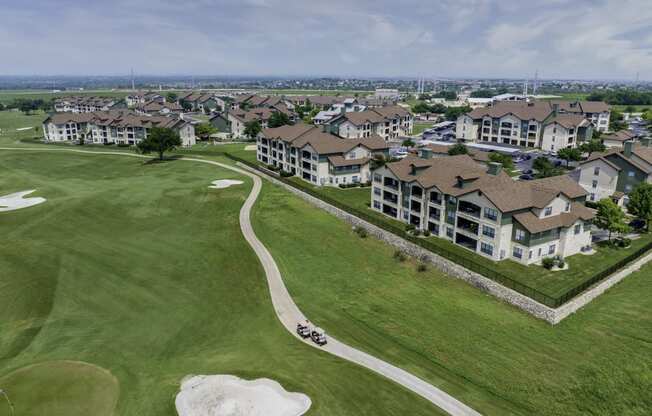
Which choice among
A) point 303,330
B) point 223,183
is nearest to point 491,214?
point 303,330

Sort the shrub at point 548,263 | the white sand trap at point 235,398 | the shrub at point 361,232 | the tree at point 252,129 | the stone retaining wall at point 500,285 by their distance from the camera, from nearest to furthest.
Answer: the white sand trap at point 235,398
the stone retaining wall at point 500,285
the shrub at point 548,263
the shrub at point 361,232
the tree at point 252,129

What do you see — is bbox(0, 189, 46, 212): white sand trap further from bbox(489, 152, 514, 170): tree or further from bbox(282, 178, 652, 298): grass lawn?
bbox(489, 152, 514, 170): tree

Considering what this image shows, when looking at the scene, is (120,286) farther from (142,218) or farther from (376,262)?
(376,262)

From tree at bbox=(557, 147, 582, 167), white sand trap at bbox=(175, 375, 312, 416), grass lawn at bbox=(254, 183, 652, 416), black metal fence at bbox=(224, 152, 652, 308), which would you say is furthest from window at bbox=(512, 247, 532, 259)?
tree at bbox=(557, 147, 582, 167)

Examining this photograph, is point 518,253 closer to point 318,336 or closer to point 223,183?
point 318,336

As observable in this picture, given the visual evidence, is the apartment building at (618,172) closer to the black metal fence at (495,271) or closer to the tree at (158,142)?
the black metal fence at (495,271)

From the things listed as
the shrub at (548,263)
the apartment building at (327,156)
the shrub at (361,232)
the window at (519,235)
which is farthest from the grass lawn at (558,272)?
the apartment building at (327,156)
